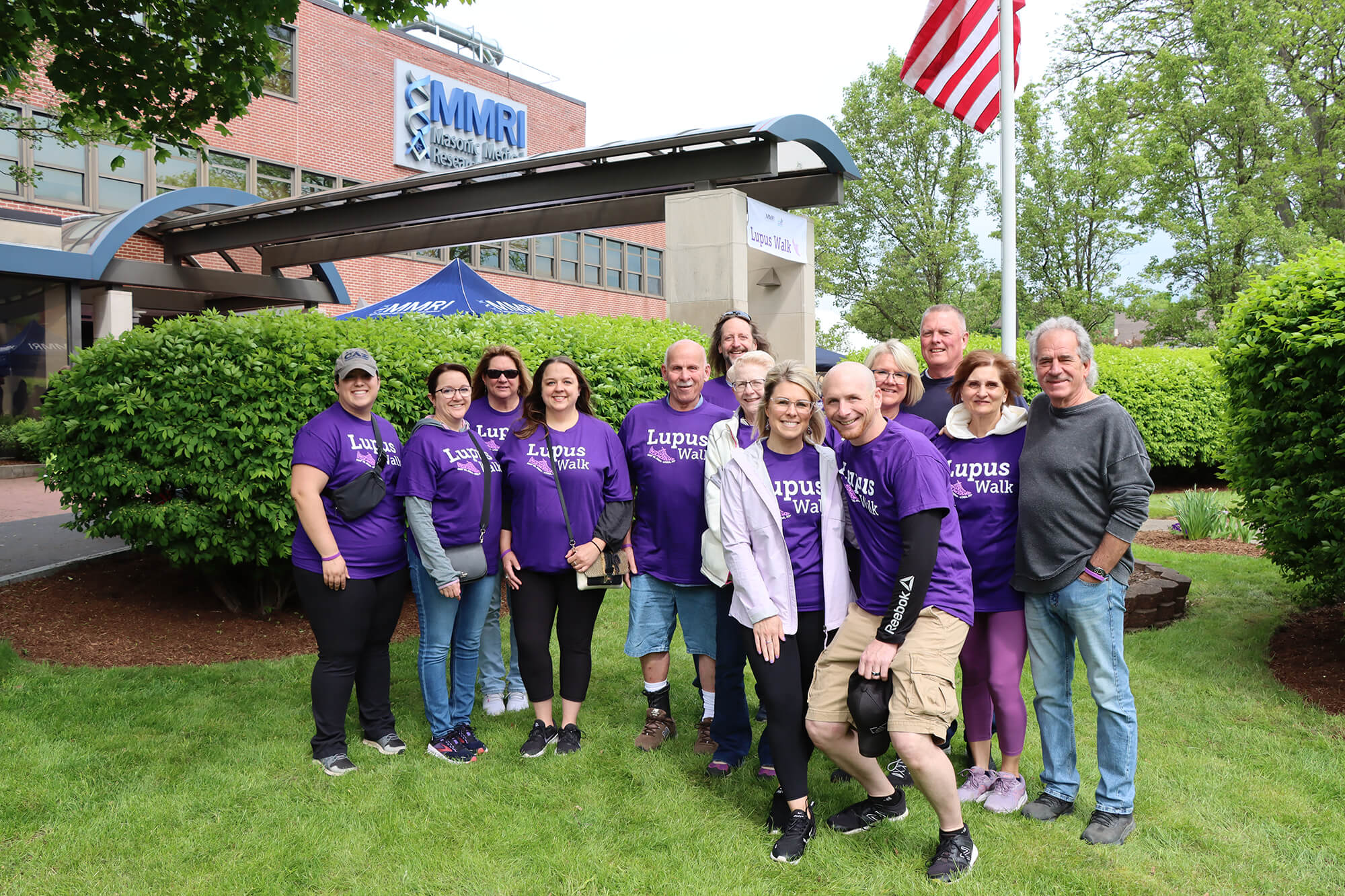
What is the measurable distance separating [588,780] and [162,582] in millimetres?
5244

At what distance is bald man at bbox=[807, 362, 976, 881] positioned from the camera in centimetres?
324

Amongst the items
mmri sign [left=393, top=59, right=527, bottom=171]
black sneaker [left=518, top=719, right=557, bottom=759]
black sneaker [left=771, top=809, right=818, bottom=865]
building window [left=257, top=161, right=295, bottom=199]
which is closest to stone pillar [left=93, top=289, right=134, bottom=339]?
building window [left=257, top=161, right=295, bottom=199]

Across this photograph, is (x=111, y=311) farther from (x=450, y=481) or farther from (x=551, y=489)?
(x=551, y=489)

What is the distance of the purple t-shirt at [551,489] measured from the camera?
4434mm

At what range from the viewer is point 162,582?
25.1 feet

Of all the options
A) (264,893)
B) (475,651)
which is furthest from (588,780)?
(264,893)

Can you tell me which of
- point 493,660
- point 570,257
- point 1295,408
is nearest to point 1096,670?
Answer: point 1295,408

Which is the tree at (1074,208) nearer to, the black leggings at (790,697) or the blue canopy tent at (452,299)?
the blue canopy tent at (452,299)

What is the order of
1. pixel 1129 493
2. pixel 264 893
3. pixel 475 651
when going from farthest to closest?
pixel 475 651 < pixel 1129 493 < pixel 264 893

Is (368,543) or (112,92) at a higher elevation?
(112,92)

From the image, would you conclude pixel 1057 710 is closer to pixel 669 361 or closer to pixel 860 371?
A: pixel 860 371

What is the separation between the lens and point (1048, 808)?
3.77 meters

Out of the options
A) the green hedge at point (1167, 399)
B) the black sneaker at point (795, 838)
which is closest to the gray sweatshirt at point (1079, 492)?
the black sneaker at point (795, 838)

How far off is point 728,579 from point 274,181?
76.2 ft
